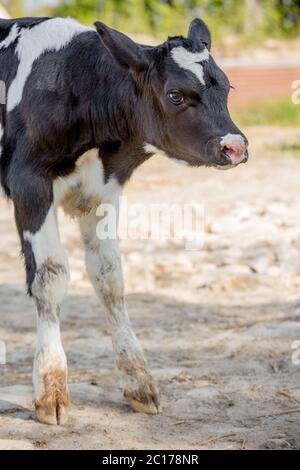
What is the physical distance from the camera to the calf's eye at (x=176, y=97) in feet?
15.0

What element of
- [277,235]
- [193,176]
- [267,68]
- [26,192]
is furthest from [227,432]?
[267,68]

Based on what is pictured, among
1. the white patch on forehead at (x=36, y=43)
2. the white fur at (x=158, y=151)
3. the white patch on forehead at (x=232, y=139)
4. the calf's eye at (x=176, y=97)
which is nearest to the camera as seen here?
the white patch on forehead at (x=232, y=139)

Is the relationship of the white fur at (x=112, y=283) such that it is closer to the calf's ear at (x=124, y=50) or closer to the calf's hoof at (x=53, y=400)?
the calf's hoof at (x=53, y=400)

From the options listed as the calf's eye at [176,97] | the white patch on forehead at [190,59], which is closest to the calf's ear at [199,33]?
the white patch on forehead at [190,59]

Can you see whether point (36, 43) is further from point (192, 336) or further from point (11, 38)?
point (192, 336)

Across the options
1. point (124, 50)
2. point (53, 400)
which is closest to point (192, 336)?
point (53, 400)

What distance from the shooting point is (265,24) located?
36.6 m

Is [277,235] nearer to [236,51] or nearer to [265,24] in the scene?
[236,51]

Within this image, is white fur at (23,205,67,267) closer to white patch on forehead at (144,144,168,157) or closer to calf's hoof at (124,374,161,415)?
Answer: white patch on forehead at (144,144,168,157)

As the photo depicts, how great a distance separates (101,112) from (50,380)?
143cm

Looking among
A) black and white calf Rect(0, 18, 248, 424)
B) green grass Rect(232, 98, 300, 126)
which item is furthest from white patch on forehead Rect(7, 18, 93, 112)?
green grass Rect(232, 98, 300, 126)

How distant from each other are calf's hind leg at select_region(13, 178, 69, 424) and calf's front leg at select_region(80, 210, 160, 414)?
0.43 meters

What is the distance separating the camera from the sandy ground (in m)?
4.65

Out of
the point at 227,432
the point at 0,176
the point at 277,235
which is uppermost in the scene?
the point at 0,176
